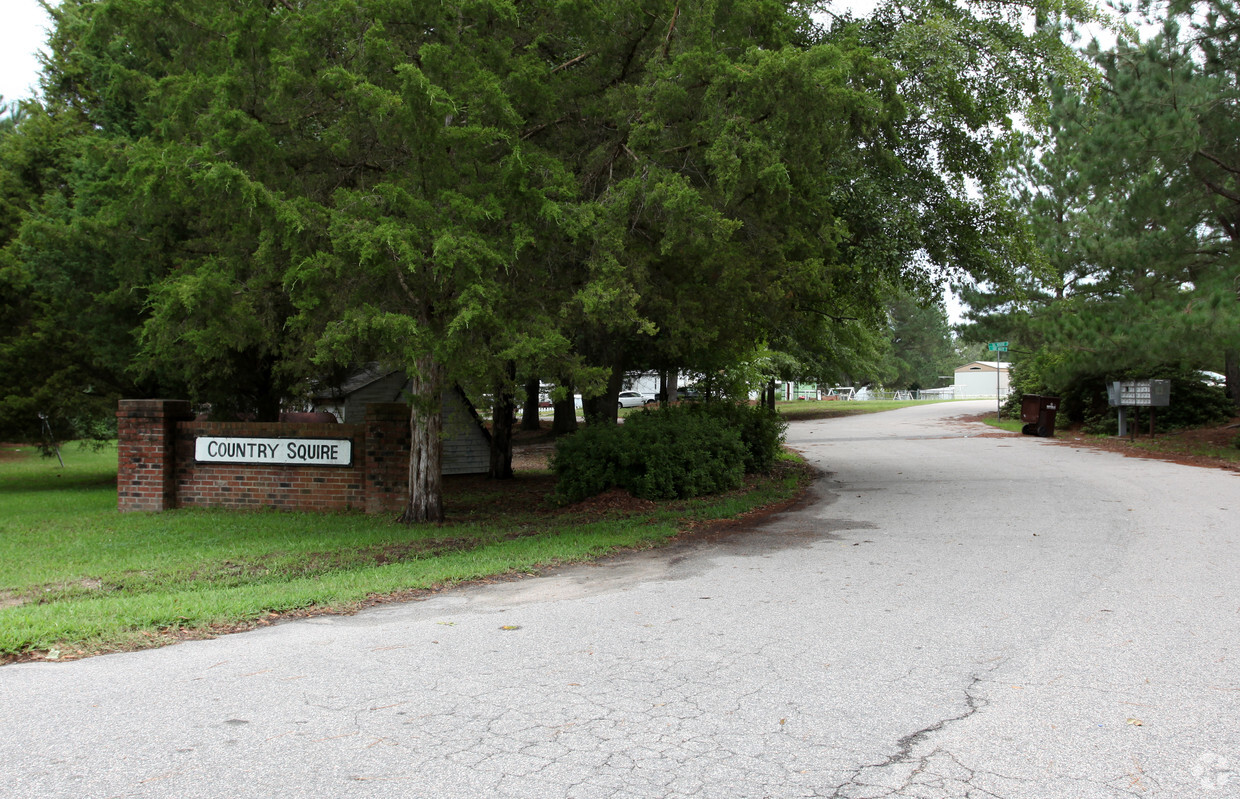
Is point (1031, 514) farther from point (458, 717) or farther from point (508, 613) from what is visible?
point (458, 717)

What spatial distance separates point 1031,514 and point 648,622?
7.03 metres

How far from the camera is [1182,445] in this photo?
820 inches

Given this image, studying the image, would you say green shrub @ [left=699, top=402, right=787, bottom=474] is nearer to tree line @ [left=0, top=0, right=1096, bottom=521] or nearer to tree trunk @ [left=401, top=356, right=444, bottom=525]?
tree line @ [left=0, top=0, right=1096, bottom=521]

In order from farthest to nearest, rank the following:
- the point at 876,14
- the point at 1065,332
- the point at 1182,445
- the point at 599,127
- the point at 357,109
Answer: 1. the point at 1182,445
2. the point at 1065,332
3. the point at 876,14
4. the point at 599,127
5. the point at 357,109

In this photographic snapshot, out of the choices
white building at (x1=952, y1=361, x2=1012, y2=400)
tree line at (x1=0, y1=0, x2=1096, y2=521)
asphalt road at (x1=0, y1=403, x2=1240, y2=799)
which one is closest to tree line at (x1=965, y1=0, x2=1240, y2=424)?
tree line at (x1=0, y1=0, x2=1096, y2=521)

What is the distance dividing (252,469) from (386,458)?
90.5 inches

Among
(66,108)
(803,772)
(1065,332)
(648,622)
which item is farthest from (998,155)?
(66,108)

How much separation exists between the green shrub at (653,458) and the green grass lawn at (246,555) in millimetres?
364

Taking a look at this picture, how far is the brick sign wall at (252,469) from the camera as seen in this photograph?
12.2 m

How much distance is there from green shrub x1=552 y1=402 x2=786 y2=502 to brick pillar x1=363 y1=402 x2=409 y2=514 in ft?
7.36

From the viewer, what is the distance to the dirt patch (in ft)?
59.1

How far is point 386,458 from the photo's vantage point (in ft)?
40.1

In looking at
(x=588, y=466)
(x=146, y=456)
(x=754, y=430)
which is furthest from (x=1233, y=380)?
(x=146, y=456)

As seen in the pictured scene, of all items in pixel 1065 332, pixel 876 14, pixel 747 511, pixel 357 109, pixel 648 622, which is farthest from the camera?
pixel 1065 332
